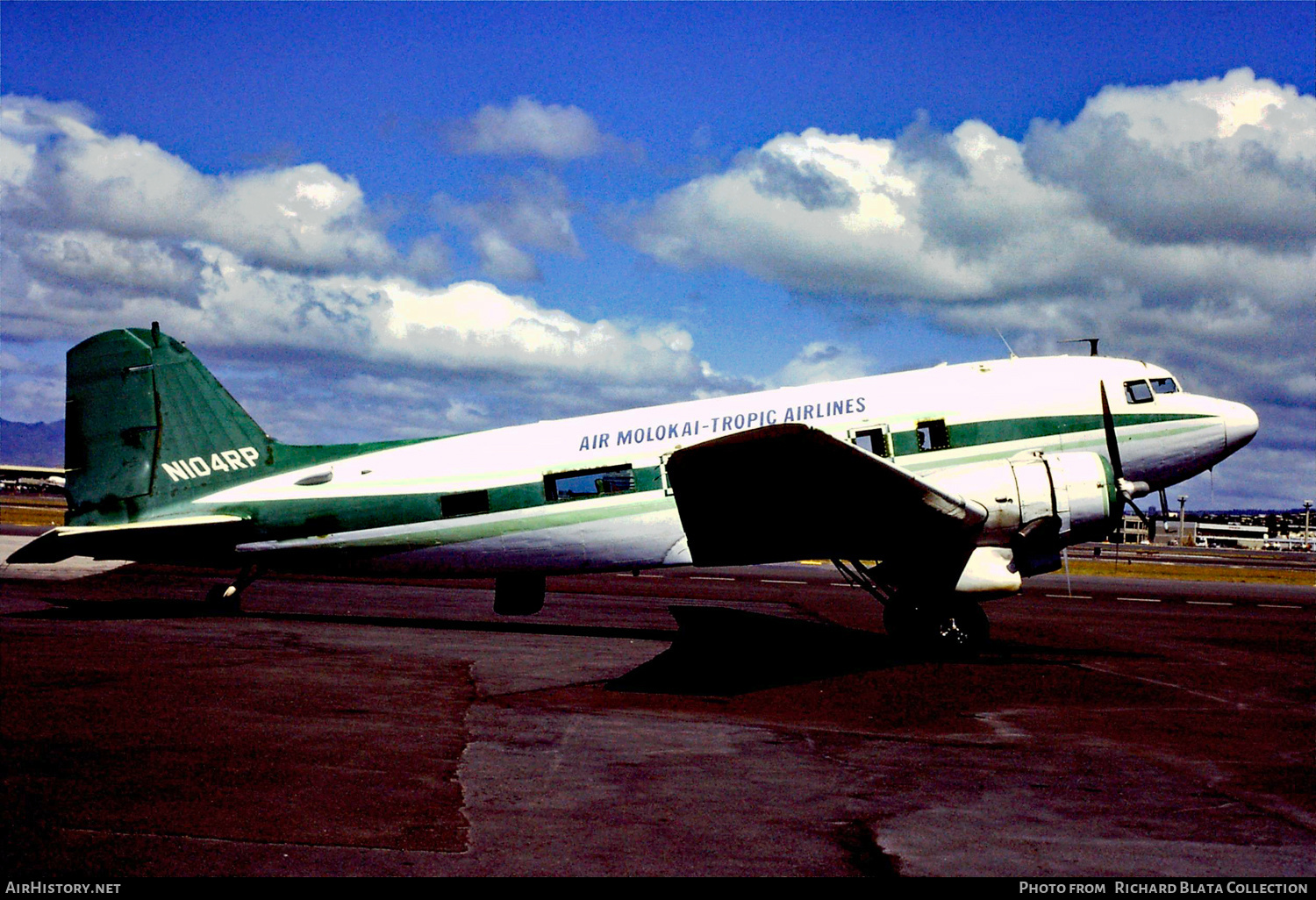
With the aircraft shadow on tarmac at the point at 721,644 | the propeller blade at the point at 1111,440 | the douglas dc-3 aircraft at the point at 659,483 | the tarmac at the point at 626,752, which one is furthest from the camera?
the propeller blade at the point at 1111,440

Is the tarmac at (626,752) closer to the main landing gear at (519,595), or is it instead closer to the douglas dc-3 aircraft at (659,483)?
the main landing gear at (519,595)

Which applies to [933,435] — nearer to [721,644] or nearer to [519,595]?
[721,644]

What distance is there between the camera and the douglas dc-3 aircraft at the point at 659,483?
1522cm

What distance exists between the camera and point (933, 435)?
55.1 feet

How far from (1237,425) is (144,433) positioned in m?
19.8

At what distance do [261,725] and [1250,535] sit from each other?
15958 cm

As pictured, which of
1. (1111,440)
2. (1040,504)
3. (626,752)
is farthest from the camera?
(1111,440)

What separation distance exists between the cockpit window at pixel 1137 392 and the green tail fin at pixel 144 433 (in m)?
15.6

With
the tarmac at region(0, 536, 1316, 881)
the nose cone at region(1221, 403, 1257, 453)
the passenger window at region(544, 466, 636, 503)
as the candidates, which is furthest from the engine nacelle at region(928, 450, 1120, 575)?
the passenger window at region(544, 466, 636, 503)

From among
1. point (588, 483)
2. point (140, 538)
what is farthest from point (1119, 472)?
point (140, 538)

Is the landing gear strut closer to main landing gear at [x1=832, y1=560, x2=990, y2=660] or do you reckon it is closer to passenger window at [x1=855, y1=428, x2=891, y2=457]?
passenger window at [x1=855, y1=428, x2=891, y2=457]

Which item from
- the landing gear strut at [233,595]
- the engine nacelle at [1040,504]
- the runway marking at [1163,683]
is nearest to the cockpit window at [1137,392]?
the engine nacelle at [1040,504]

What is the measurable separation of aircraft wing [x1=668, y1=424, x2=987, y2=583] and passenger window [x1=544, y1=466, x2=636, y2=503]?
2.01 m

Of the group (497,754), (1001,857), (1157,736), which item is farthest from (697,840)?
(1157,736)
